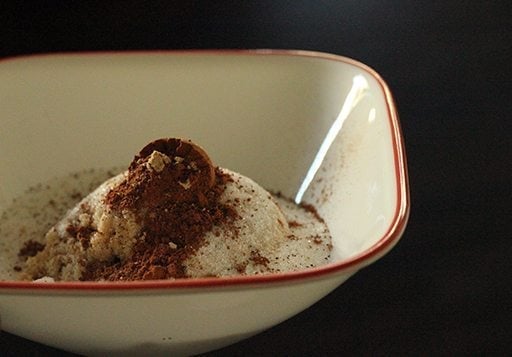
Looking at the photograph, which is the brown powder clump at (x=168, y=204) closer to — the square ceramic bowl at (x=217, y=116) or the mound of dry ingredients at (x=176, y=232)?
the mound of dry ingredients at (x=176, y=232)

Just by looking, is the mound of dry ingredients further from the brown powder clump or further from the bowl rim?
the bowl rim

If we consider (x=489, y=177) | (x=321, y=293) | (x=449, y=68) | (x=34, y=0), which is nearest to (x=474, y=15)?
(x=449, y=68)

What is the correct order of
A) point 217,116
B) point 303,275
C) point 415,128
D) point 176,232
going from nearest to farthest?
point 303,275 < point 176,232 < point 217,116 < point 415,128

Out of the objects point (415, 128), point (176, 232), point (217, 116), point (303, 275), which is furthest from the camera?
point (415, 128)

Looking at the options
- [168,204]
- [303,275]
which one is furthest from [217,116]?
[303,275]

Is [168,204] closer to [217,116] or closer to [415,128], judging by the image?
[217,116]
